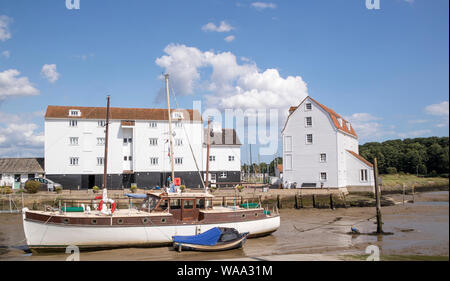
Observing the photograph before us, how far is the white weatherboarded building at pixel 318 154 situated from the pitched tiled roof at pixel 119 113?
46.3ft

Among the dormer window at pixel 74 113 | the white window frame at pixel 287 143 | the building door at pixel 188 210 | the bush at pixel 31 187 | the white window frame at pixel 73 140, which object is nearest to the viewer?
the building door at pixel 188 210

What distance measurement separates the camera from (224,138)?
52.5m

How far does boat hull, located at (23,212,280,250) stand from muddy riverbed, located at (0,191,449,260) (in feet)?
1.51

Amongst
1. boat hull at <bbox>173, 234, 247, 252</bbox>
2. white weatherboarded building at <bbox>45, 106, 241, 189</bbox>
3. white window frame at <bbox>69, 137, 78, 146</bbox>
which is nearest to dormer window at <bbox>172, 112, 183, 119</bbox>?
white weatherboarded building at <bbox>45, 106, 241, 189</bbox>

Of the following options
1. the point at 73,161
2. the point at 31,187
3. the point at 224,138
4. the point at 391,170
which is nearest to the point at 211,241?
the point at 31,187

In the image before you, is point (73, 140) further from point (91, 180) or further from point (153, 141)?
point (153, 141)

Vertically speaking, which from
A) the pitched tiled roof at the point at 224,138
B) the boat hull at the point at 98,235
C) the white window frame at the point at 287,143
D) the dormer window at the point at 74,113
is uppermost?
the dormer window at the point at 74,113

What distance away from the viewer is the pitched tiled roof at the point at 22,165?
142 feet

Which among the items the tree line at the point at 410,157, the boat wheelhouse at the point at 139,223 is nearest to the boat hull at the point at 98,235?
the boat wheelhouse at the point at 139,223

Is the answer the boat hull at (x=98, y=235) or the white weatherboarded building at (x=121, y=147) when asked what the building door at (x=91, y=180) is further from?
the boat hull at (x=98, y=235)

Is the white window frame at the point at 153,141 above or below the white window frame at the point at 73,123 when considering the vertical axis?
below

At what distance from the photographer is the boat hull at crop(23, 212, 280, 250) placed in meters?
18.9

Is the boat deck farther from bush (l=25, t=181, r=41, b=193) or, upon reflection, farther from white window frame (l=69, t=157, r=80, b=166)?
white window frame (l=69, t=157, r=80, b=166)
